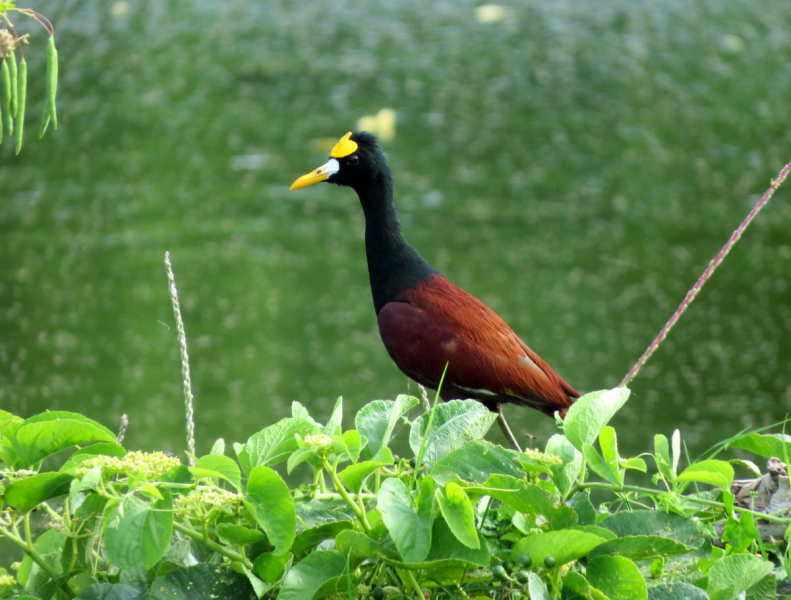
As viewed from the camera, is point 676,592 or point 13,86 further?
point 13,86

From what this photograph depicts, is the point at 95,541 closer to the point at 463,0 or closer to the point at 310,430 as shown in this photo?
the point at 310,430

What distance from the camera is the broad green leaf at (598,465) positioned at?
2.95ft

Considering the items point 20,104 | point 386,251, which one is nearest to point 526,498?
point 20,104

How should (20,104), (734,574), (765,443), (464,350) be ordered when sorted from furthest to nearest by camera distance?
(464,350) < (20,104) < (765,443) < (734,574)

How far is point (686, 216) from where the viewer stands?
23.3ft

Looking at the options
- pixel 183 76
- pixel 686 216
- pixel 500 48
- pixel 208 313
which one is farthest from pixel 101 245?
pixel 500 48

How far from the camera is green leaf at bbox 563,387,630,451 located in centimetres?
93

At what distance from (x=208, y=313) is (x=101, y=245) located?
1474 millimetres

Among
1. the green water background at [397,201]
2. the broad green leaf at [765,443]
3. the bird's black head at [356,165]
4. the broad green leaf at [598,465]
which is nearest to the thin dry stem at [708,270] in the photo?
the broad green leaf at [765,443]

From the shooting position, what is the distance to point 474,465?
2.95ft

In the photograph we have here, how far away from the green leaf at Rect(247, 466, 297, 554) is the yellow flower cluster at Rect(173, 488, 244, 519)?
1.1 inches

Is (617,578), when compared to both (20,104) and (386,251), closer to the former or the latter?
(20,104)

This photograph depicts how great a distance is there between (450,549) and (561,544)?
0.32 feet

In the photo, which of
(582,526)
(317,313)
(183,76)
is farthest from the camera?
(183,76)
